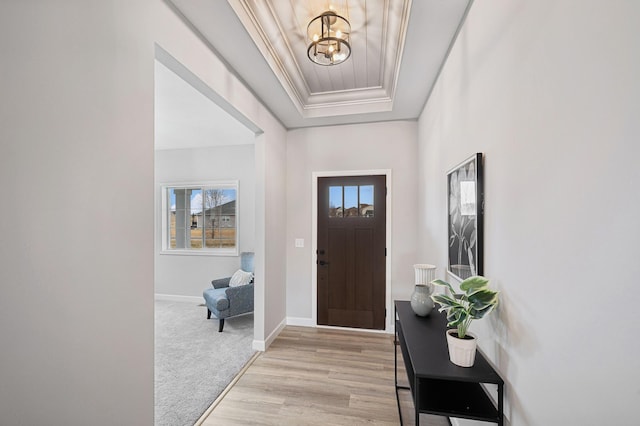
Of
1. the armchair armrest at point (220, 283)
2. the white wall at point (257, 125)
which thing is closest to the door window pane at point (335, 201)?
the white wall at point (257, 125)

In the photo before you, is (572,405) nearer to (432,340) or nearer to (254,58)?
(432,340)

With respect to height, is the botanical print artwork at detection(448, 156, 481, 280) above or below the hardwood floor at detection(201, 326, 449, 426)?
above

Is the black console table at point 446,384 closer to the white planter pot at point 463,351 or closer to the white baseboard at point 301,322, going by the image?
the white planter pot at point 463,351

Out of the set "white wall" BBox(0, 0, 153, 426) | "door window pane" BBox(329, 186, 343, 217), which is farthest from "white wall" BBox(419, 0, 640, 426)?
"door window pane" BBox(329, 186, 343, 217)

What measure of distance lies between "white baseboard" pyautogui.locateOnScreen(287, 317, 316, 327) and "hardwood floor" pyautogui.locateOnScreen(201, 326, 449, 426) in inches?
14.2

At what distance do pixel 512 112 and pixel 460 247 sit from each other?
2.85ft

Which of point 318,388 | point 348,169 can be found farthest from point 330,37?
point 318,388

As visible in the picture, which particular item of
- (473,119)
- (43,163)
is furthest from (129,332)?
(473,119)

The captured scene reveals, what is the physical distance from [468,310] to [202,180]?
472cm

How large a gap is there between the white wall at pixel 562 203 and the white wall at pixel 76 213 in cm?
169

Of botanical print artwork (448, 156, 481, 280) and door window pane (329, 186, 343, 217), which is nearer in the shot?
botanical print artwork (448, 156, 481, 280)

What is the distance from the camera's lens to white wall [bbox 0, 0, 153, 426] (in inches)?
33.4

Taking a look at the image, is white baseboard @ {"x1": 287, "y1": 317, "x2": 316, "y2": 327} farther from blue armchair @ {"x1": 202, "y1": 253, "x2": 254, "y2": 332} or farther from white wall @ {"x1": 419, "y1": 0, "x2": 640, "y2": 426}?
white wall @ {"x1": 419, "y1": 0, "x2": 640, "y2": 426}

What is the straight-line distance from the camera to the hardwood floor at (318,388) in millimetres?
1926
